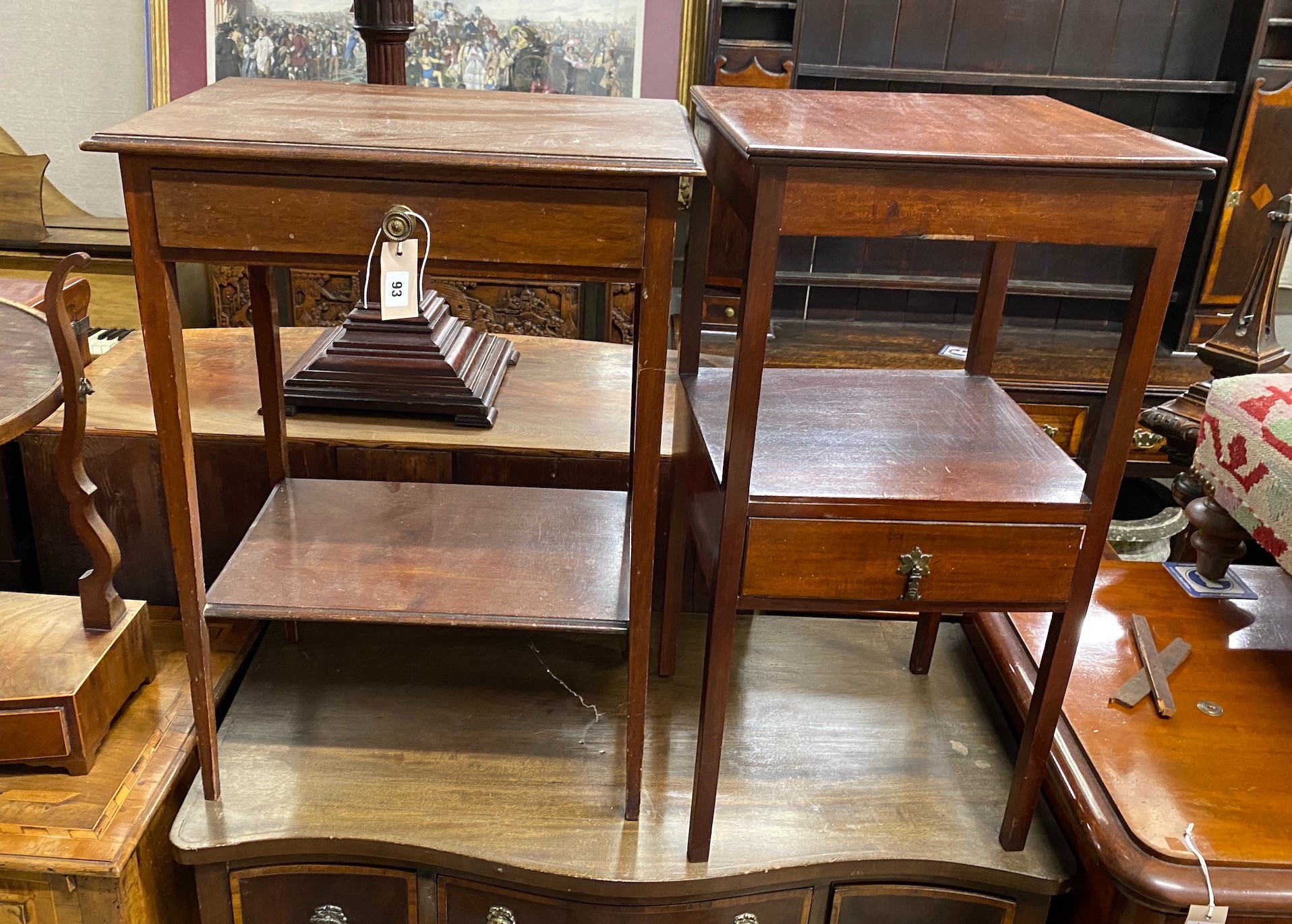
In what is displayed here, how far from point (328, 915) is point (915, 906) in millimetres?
761

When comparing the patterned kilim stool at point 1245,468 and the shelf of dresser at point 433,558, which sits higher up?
the patterned kilim stool at point 1245,468

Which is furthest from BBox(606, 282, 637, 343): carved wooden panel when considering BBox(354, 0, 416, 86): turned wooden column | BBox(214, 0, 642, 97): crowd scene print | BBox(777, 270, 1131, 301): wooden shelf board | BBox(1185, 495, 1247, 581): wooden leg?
BBox(1185, 495, 1247, 581): wooden leg

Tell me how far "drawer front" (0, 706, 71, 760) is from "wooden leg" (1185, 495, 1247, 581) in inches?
65.1

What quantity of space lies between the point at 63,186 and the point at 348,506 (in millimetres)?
2130

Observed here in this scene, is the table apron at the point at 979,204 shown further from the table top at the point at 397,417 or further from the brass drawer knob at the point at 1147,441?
the brass drawer knob at the point at 1147,441

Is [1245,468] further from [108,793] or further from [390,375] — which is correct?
[108,793]

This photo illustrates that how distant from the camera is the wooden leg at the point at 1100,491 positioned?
3.33 feet

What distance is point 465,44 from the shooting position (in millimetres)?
2822

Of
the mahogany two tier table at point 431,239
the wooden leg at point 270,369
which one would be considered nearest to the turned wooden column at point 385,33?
the mahogany two tier table at point 431,239

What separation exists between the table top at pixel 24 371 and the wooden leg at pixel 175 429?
12 centimetres

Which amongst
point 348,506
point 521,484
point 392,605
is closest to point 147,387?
point 348,506

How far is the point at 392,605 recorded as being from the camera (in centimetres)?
125

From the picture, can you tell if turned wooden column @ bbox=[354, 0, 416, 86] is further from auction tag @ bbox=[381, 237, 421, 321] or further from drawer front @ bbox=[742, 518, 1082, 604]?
drawer front @ bbox=[742, 518, 1082, 604]

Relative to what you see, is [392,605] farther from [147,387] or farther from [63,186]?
[63,186]
